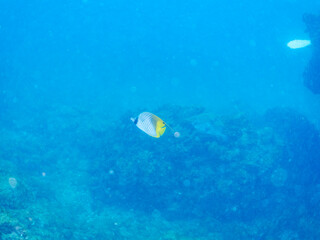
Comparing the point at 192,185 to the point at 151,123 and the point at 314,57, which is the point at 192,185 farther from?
the point at 314,57

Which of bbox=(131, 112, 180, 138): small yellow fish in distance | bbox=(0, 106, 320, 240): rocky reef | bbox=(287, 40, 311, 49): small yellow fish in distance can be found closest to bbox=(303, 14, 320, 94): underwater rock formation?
bbox=(287, 40, 311, 49): small yellow fish in distance

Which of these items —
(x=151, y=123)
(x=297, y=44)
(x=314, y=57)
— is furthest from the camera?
(x=314, y=57)

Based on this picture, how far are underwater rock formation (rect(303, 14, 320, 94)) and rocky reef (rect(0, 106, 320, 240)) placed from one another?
10.5 ft

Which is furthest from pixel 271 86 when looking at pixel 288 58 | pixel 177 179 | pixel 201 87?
pixel 288 58

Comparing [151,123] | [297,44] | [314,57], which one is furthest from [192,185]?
[314,57]

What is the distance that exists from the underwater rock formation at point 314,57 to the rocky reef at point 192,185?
3.21 metres

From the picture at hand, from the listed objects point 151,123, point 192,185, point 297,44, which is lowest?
point 192,185

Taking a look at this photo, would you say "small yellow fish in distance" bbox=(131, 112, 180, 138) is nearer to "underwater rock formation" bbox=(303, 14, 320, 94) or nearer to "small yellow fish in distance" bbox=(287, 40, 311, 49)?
"small yellow fish in distance" bbox=(287, 40, 311, 49)

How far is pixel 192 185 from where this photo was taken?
8398 millimetres

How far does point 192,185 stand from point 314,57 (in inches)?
373

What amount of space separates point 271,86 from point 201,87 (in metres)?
15.7

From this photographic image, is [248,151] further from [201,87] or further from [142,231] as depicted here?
[201,87]

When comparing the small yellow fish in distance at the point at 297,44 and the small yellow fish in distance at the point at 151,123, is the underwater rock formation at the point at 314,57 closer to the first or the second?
the small yellow fish in distance at the point at 297,44

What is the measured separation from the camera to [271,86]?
43250 mm
